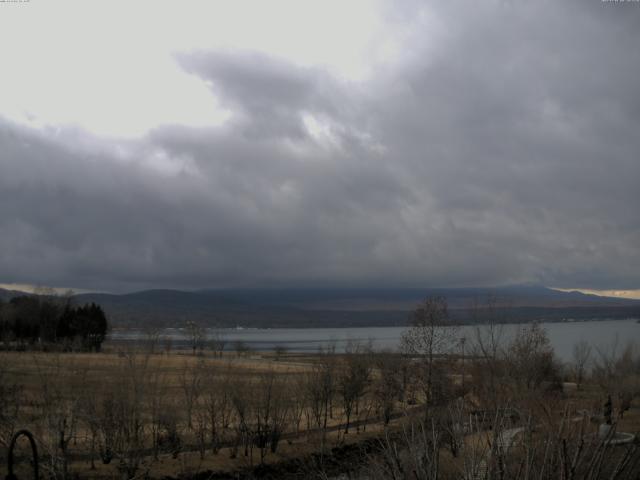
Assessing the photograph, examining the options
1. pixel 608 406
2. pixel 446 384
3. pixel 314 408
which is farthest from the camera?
pixel 446 384

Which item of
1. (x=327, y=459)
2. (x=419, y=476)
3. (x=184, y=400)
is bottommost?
(x=327, y=459)

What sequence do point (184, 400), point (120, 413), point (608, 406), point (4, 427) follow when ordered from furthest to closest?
1. point (184, 400)
2. point (608, 406)
3. point (120, 413)
4. point (4, 427)

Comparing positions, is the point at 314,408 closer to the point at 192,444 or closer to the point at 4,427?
the point at 192,444

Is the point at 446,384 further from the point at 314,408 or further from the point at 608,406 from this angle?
the point at 608,406

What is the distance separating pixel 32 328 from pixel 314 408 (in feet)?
308

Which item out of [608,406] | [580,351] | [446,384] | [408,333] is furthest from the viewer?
[580,351]

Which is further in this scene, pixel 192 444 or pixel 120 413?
pixel 192 444

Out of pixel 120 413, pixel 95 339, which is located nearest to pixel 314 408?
pixel 120 413

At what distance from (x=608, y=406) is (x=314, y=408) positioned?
18.2 metres

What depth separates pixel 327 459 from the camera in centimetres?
3628

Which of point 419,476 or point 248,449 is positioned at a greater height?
point 419,476

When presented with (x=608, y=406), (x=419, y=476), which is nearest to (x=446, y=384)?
(x=608, y=406)

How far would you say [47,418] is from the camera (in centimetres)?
2327

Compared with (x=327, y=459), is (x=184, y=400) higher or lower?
higher
